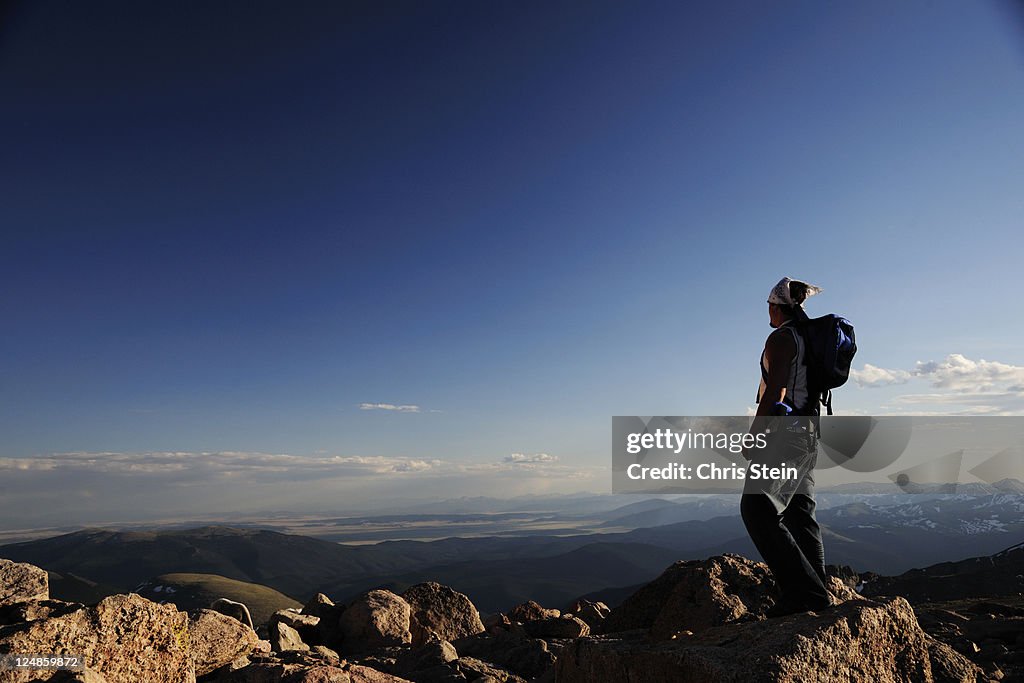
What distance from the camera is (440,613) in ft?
53.8

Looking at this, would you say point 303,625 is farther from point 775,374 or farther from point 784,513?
point 775,374

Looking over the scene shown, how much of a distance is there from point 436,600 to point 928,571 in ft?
333

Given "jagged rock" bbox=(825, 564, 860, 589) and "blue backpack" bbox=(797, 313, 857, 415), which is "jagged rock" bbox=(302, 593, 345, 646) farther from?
"blue backpack" bbox=(797, 313, 857, 415)

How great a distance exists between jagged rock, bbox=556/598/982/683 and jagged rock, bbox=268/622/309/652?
28.9ft

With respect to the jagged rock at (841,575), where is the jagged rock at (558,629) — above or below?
above

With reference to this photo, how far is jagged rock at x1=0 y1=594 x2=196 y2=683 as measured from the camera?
22.0 feet

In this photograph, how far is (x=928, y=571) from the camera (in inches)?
3565

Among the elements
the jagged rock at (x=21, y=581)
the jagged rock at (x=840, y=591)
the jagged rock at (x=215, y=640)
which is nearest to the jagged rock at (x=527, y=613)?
the jagged rock at (x=215, y=640)

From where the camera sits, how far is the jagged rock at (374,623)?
43.5ft

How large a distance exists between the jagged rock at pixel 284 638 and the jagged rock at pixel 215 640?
55.8 inches

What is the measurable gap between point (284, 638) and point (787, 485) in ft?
36.2

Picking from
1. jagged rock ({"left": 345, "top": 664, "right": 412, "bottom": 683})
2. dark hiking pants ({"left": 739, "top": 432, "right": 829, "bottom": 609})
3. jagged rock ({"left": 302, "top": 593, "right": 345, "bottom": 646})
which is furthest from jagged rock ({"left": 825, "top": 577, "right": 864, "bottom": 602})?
jagged rock ({"left": 302, "top": 593, "right": 345, "bottom": 646})

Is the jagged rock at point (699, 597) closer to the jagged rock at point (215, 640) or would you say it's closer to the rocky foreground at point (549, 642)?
the rocky foreground at point (549, 642)

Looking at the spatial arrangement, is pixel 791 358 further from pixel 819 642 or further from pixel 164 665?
pixel 164 665
